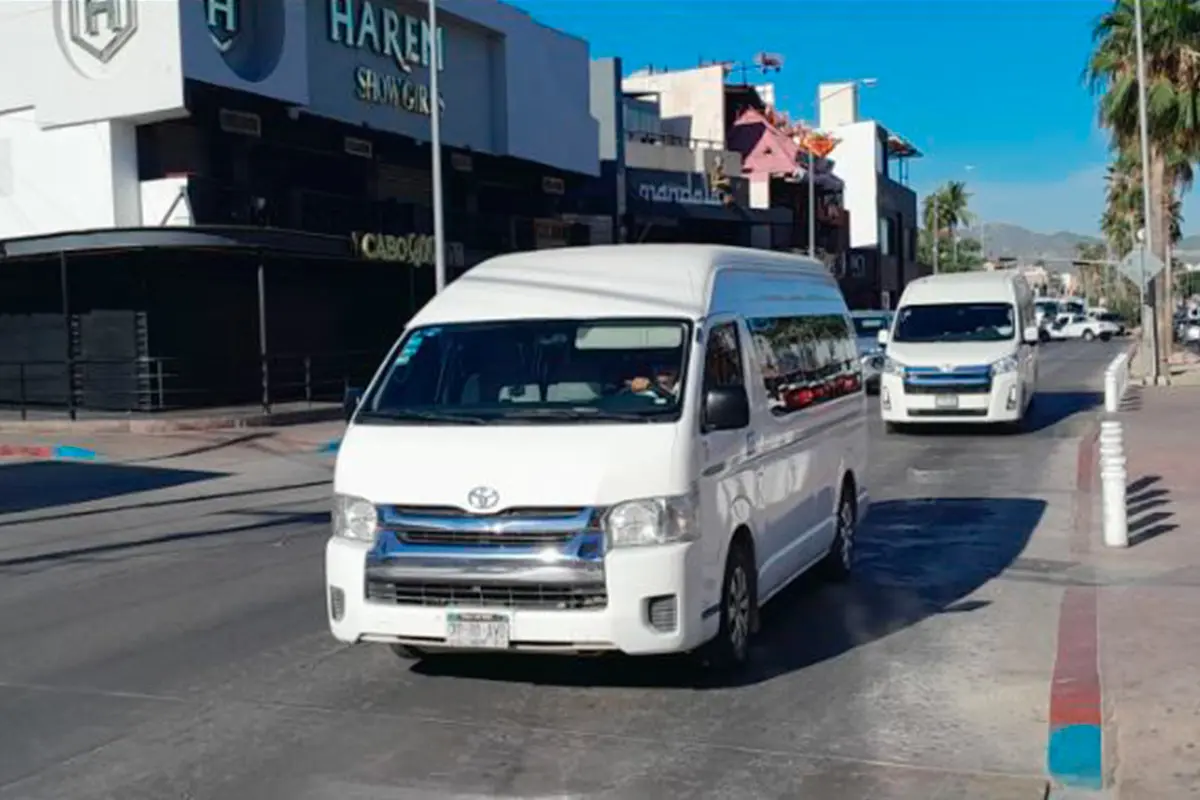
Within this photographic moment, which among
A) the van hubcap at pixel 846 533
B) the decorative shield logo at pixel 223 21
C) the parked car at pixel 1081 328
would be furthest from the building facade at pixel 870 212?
the van hubcap at pixel 846 533

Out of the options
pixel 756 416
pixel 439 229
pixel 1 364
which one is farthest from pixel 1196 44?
pixel 756 416

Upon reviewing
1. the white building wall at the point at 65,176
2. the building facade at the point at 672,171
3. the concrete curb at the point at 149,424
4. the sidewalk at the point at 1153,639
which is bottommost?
the sidewalk at the point at 1153,639

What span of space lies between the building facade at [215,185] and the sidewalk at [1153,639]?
16.8 m

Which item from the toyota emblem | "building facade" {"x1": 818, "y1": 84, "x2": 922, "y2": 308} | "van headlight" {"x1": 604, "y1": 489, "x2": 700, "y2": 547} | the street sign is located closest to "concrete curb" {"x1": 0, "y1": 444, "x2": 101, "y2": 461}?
the toyota emblem

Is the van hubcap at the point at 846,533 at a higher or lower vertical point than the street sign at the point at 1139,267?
lower

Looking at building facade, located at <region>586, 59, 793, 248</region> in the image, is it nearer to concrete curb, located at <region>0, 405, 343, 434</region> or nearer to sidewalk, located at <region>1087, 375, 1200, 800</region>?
concrete curb, located at <region>0, 405, 343, 434</region>

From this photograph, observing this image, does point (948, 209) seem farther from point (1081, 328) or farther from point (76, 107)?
point (76, 107)

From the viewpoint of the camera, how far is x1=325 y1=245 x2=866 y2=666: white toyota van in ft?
20.7

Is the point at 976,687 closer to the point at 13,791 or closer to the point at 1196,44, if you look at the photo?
the point at 13,791

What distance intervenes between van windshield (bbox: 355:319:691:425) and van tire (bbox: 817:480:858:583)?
3.00 metres

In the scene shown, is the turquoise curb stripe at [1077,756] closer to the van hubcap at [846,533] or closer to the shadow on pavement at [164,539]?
the van hubcap at [846,533]

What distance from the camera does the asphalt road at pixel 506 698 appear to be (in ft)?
18.6

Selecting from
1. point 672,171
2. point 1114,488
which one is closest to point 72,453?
point 1114,488

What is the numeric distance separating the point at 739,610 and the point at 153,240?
19.8 m
